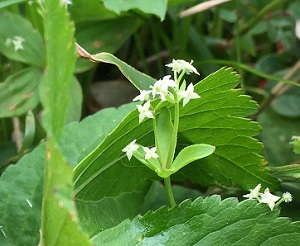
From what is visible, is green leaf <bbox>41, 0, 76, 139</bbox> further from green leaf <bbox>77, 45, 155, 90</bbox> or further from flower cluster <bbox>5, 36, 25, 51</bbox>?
flower cluster <bbox>5, 36, 25, 51</bbox>

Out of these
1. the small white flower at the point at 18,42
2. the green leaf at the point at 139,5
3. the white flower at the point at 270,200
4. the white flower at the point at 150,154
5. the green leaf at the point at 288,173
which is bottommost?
the green leaf at the point at 288,173

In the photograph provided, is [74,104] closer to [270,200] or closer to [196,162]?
[196,162]

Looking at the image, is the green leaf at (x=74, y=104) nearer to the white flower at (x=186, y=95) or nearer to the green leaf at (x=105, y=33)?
the green leaf at (x=105, y=33)

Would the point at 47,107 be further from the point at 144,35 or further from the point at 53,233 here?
the point at 144,35

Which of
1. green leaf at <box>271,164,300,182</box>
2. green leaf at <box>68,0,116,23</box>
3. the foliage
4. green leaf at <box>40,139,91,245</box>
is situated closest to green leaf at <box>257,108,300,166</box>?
the foliage

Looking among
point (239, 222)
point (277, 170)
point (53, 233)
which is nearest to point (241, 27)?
point (277, 170)

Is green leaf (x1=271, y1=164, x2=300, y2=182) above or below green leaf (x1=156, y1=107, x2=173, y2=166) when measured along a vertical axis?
below

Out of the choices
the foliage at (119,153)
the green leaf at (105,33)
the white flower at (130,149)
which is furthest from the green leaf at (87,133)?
the green leaf at (105,33)
